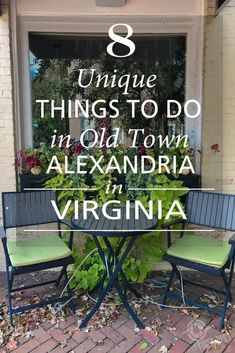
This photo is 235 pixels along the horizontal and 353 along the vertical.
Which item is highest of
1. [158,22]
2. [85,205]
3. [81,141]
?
[158,22]

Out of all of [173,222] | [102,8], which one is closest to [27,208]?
[173,222]

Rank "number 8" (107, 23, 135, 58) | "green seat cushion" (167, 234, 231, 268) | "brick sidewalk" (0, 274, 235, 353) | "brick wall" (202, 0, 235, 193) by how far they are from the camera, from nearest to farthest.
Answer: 1. "brick sidewalk" (0, 274, 235, 353)
2. "green seat cushion" (167, 234, 231, 268)
3. "number 8" (107, 23, 135, 58)
4. "brick wall" (202, 0, 235, 193)

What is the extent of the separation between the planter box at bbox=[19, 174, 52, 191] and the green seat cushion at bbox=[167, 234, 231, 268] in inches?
46.7

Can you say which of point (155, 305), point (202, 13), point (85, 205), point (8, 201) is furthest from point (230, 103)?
point (8, 201)

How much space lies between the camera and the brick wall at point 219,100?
9.54 feet

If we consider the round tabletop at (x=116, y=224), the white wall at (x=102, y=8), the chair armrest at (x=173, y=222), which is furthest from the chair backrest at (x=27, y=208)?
the white wall at (x=102, y=8)

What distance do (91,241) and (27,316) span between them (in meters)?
0.74

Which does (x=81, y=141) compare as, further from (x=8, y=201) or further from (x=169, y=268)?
(x=169, y=268)

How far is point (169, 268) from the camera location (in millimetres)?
Answer: 3176

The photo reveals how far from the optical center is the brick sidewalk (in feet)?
6.80

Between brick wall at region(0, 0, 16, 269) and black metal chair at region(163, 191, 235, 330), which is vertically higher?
brick wall at region(0, 0, 16, 269)

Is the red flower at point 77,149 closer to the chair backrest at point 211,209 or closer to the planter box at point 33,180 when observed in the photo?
the planter box at point 33,180

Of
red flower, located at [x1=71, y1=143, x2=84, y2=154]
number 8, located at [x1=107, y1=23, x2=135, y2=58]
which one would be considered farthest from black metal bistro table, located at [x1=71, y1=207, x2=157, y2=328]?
number 8, located at [x1=107, y1=23, x2=135, y2=58]

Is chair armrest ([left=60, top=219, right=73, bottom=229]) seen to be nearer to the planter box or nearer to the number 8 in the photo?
the planter box
